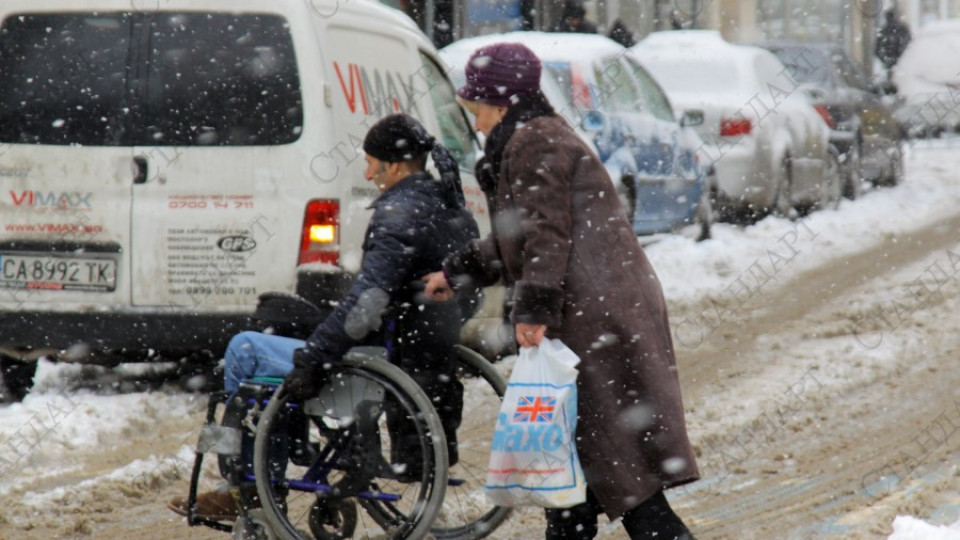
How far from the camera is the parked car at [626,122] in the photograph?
12.5 meters

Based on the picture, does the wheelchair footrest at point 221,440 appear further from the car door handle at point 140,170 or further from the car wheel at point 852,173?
the car wheel at point 852,173

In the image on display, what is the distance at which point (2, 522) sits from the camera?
5977mm

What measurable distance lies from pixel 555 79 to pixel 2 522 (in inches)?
289

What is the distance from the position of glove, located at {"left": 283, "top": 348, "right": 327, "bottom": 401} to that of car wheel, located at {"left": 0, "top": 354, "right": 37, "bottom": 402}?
11.7 feet

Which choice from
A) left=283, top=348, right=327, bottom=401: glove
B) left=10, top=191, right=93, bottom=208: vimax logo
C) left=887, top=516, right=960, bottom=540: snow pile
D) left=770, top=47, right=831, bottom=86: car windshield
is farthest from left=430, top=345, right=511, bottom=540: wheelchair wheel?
left=770, top=47, right=831, bottom=86: car windshield

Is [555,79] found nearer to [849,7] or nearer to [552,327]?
[552,327]

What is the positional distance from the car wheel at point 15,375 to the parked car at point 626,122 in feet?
15.0

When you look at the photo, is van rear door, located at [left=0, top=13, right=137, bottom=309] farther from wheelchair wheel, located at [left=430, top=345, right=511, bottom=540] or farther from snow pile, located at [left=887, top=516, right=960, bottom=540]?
snow pile, located at [left=887, top=516, right=960, bottom=540]

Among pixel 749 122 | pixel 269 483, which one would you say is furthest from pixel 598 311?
pixel 749 122

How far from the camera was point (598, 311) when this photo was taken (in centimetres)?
454

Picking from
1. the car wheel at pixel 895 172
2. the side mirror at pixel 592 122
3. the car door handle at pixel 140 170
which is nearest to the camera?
the car door handle at pixel 140 170

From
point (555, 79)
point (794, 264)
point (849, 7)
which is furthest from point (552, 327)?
point (849, 7)

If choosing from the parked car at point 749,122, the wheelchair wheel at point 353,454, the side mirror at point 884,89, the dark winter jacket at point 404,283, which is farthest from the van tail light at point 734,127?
the wheelchair wheel at point 353,454

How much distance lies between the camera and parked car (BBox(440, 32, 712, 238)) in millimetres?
12484
